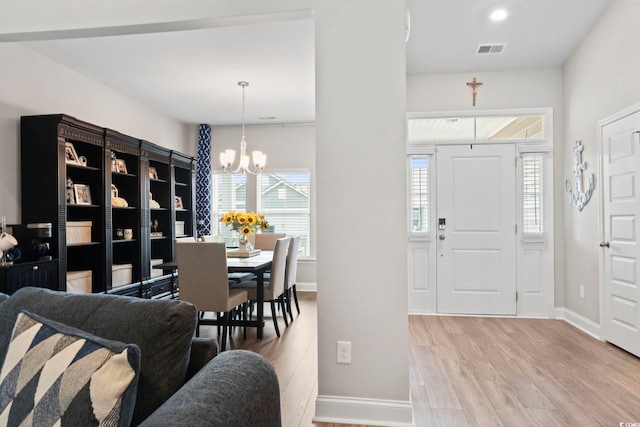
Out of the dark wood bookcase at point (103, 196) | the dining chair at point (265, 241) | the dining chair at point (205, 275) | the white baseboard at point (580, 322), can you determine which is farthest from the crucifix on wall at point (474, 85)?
the dark wood bookcase at point (103, 196)

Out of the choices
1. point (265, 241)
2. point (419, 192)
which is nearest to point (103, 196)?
point (265, 241)

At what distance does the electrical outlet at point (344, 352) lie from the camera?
2090mm

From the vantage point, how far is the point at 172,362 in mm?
991

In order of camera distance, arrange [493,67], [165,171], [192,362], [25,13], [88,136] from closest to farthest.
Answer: [192,362]
[25,13]
[88,136]
[493,67]
[165,171]

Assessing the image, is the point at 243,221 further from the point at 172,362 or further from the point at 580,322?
the point at 580,322

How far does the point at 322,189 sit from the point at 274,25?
71.3 inches

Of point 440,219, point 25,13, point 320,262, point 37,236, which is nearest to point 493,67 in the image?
point 440,219

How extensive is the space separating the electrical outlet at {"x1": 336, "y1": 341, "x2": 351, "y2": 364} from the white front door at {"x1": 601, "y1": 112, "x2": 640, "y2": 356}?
258 centimetres

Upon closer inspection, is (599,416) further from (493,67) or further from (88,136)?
(88,136)

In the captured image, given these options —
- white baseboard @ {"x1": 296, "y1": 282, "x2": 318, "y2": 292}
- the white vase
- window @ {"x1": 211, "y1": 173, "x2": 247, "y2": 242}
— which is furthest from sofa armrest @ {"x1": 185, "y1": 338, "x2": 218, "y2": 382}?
window @ {"x1": 211, "y1": 173, "x2": 247, "y2": 242}

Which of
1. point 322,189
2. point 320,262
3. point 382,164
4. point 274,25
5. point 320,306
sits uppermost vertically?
point 274,25

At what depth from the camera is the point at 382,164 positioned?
2102 millimetres

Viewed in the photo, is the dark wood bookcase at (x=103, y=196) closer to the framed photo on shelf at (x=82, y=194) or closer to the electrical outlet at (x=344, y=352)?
the framed photo on shelf at (x=82, y=194)

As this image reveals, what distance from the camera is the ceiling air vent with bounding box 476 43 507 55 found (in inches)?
151
